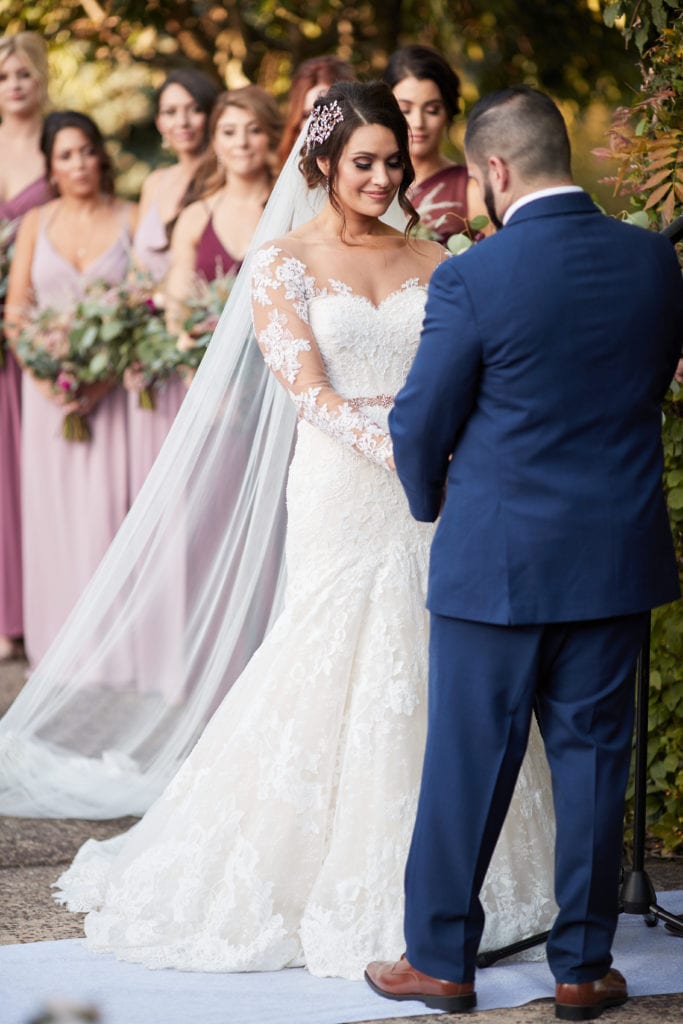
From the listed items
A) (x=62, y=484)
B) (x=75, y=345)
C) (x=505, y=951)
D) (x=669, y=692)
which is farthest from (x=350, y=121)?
(x=62, y=484)

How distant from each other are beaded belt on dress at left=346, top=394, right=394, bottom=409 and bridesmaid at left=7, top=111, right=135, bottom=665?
124 inches

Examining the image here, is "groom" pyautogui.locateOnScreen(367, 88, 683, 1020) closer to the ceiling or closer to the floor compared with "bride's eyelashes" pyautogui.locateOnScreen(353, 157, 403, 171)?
closer to the floor

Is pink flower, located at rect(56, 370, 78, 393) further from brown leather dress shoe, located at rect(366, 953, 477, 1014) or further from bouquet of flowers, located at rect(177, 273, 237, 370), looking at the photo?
brown leather dress shoe, located at rect(366, 953, 477, 1014)

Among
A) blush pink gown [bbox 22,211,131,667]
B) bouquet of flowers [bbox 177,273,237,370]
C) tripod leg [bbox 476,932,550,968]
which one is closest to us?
tripod leg [bbox 476,932,550,968]

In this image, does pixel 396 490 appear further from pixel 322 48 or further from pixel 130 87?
pixel 130 87

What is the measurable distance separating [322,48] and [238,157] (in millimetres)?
3799

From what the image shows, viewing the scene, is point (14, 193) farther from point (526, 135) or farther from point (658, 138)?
point (526, 135)

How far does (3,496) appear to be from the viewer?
756cm

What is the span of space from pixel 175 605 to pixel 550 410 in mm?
1975

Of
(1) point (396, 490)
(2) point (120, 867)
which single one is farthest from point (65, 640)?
(1) point (396, 490)

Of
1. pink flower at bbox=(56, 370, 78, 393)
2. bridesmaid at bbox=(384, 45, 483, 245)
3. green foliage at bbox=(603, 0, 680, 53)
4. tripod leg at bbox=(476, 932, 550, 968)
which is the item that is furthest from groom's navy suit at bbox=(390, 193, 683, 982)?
pink flower at bbox=(56, 370, 78, 393)

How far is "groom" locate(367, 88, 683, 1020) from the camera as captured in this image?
2898mm

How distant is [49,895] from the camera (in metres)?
4.16

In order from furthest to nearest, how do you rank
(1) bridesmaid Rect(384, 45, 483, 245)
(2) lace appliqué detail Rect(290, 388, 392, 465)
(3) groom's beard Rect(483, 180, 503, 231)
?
1. (1) bridesmaid Rect(384, 45, 483, 245)
2. (2) lace appliqué detail Rect(290, 388, 392, 465)
3. (3) groom's beard Rect(483, 180, 503, 231)
